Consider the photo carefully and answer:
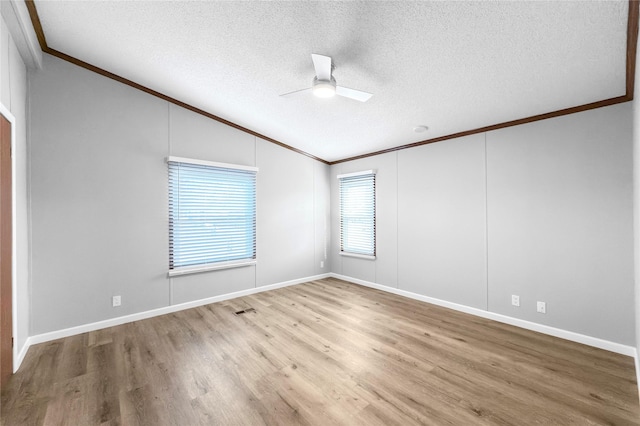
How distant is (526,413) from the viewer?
1.74 meters

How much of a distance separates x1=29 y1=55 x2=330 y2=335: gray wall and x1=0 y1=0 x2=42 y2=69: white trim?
0.20 metres

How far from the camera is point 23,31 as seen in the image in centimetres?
223

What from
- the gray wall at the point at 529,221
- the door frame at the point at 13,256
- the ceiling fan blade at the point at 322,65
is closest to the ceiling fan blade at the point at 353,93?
the ceiling fan blade at the point at 322,65

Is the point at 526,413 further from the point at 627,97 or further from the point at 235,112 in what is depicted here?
the point at 235,112

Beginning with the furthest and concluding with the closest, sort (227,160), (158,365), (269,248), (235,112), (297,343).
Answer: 1. (269,248)
2. (227,160)
3. (235,112)
4. (297,343)
5. (158,365)

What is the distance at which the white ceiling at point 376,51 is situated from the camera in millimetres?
1826

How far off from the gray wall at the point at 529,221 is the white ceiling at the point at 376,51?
15.0 inches

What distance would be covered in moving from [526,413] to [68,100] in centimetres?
509

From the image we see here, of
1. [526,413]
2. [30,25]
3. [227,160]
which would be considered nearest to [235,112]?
[227,160]

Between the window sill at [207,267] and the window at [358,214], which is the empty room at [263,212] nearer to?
the window sill at [207,267]

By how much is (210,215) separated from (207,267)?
77 centimetres

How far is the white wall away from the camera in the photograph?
2.11m

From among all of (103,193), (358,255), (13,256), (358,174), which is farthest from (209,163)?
(358,255)

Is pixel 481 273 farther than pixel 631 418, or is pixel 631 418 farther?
pixel 481 273
